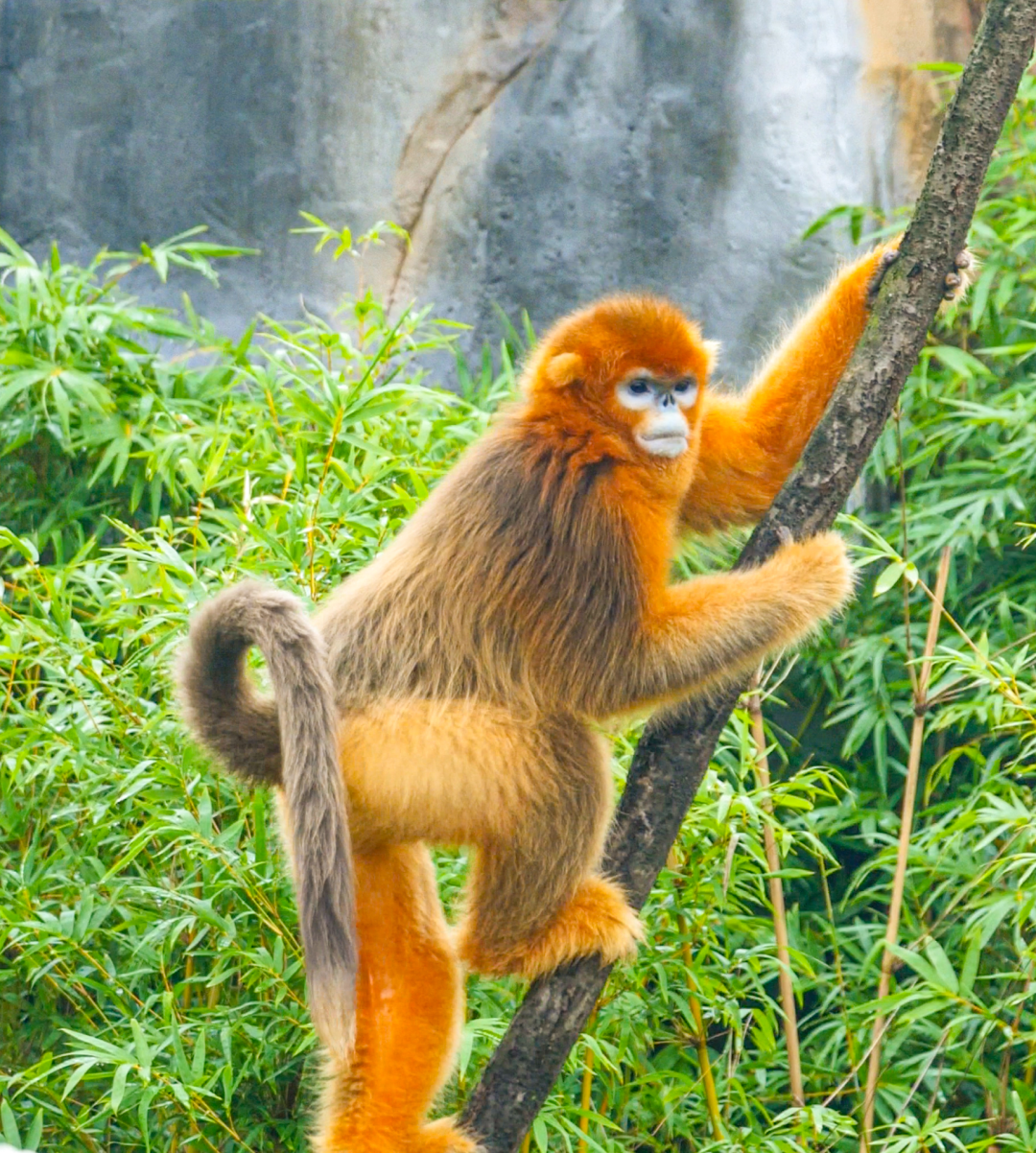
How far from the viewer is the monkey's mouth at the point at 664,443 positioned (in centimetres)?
252

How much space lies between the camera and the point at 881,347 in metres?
2.37

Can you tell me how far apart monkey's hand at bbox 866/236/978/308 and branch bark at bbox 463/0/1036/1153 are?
32 millimetres

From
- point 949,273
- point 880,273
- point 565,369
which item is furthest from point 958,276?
point 565,369

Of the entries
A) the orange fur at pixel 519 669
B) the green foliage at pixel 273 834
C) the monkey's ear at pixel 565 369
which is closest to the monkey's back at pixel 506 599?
the orange fur at pixel 519 669

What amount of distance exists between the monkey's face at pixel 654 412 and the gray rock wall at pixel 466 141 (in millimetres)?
2792

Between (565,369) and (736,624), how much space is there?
553mm

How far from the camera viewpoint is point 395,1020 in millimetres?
2498

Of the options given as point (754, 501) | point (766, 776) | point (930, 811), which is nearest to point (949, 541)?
point (930, 811)

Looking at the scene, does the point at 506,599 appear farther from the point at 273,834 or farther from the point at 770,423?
the point at 273,834

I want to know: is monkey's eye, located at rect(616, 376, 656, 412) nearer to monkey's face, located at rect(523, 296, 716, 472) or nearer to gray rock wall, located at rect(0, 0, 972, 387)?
monkey's face, located at rect(523, 296, 716, 472)

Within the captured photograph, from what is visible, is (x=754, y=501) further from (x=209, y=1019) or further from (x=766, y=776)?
(x=209, y=1019)

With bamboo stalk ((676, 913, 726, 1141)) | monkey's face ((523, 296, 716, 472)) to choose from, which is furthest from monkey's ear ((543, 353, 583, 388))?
bamboo stalk ((676, 913, 726, 1141))

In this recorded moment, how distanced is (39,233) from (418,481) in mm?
3136

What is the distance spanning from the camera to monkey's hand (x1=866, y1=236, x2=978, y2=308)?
7.79 feet
